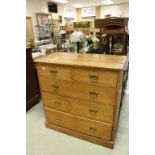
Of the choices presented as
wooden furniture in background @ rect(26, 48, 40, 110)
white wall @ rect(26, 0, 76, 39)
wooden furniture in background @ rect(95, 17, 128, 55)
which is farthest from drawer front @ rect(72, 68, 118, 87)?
white wall @ rect(26, 0, 76, 39)

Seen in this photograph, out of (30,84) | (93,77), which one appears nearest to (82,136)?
(93,77)

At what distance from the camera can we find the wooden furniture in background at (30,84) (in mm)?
2455

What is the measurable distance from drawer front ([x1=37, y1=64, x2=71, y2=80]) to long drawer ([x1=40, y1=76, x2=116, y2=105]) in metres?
0.06

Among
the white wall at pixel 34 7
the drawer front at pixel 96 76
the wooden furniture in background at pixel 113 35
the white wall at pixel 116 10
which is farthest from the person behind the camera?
the white wall at pixel 116 10

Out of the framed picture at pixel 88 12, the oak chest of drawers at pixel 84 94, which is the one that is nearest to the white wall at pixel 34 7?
the framed picture at pixel 88 12

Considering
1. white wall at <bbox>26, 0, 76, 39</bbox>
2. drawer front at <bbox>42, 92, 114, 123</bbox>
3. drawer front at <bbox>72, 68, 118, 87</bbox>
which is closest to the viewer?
drawer front at <bbox>72, 68, 118, 87</bbox>

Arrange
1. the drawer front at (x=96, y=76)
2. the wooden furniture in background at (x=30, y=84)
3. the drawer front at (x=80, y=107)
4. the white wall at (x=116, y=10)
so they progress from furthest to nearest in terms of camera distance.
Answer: the white wall at (x=116, y=10) → the wooden furniture in background at (x=30, y=84) → the drawer front at (x=80, y=107) → the drawer front at (x=96, y=76)

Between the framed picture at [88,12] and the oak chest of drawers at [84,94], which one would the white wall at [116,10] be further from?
the oak chest of drawers at [84,94]

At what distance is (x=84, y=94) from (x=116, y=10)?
1026 cm

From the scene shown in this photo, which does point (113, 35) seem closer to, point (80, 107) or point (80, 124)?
point (80, 107)

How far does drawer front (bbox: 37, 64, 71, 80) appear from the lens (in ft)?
5.37

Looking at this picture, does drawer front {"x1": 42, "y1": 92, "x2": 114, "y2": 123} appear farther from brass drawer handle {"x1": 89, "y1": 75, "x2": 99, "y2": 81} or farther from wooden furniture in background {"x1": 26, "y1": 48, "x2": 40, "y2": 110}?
wooden furniture in background {"x1": 26, "y1": 48, "x2": 40, "y2": 110}
